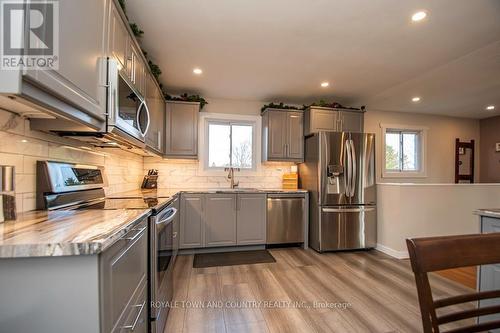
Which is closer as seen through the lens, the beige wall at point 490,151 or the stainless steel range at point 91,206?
the stainless steel range at point 91,206

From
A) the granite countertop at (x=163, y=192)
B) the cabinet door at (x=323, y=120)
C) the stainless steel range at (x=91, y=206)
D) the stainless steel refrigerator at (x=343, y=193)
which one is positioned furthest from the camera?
the cabinet door at (x=323, y=120)

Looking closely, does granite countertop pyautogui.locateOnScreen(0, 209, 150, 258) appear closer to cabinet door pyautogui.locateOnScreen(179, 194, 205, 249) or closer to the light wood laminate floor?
the light wood laminate floor

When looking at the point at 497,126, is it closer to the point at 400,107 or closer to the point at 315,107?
the point at 400,107

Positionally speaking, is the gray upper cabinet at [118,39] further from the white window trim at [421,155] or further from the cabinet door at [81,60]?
the white window trim at [421,155]

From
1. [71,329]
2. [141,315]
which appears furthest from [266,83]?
[71,329]

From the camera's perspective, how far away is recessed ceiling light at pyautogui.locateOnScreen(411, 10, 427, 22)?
1.84 meters

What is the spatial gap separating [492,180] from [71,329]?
22.9ft

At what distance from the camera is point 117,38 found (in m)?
1.50

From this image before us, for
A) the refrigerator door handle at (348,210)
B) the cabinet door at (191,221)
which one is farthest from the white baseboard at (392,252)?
the cabinet door at (191,221)

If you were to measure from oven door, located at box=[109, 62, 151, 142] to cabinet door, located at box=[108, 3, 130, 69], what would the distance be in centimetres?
14

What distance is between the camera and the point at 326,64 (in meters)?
2.72

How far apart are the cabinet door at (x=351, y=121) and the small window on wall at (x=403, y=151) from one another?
1.04 m

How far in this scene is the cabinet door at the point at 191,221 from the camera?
3.20 meters

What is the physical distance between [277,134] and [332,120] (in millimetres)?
911
